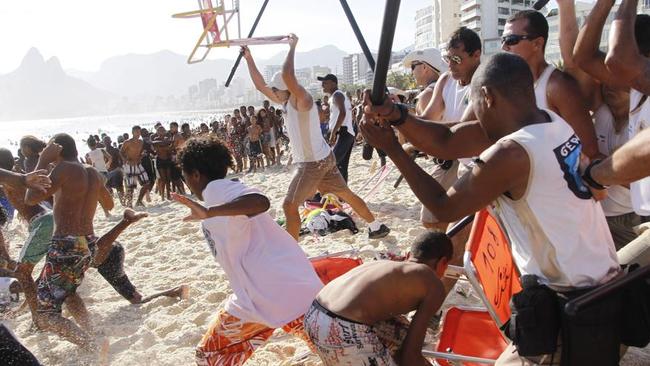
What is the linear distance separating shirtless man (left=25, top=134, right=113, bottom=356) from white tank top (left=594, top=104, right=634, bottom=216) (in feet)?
11.0

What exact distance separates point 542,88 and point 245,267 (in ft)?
5.85

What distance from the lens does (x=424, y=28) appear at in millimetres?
131750

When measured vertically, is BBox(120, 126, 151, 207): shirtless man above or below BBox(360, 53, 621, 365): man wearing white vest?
below

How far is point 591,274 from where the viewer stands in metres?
1.62

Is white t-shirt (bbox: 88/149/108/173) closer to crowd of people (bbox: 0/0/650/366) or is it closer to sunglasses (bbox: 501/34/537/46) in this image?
crowd of people (bbox: 0/0/650/366)

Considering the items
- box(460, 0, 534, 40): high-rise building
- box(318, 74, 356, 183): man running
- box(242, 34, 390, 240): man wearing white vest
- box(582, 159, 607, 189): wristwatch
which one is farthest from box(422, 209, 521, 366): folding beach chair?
box(460, 0, 534, 40): high-rise building

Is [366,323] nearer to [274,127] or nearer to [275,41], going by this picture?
[275,41]

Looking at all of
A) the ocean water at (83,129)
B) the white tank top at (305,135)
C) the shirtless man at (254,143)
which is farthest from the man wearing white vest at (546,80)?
the ocean water at (83,129)

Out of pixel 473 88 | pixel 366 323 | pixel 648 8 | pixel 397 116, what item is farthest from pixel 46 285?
pixel 648 8

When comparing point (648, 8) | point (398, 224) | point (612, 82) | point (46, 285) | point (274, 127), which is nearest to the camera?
point (612, 82)

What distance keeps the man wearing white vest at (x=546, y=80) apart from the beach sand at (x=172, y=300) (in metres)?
1.26

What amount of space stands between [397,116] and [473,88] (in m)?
0.47

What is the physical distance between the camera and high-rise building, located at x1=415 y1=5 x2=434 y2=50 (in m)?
121

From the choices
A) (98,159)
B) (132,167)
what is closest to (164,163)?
(132,167)
